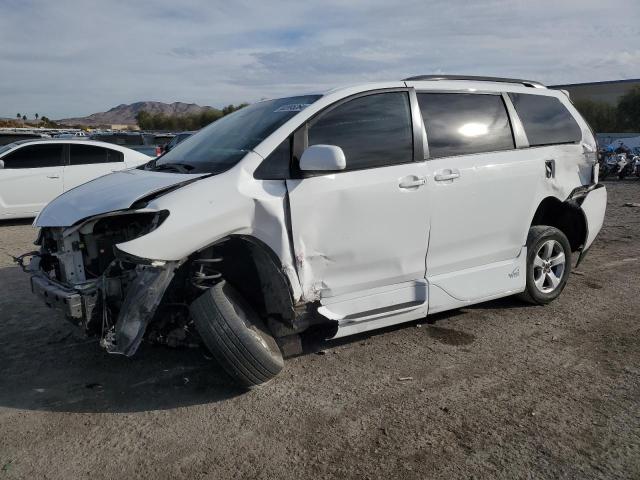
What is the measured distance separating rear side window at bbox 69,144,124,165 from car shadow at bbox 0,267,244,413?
6.54m

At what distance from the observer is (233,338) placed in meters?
3.43

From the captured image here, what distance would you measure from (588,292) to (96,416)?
16.0 ft

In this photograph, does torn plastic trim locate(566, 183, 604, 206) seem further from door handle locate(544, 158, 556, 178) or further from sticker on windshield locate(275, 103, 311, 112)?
sticker on windshield locate(275, 103, 311, 112)

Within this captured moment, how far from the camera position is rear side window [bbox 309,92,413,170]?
13.0 ft

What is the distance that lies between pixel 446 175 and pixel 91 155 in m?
8.66

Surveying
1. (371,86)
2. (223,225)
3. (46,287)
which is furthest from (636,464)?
(46,287)

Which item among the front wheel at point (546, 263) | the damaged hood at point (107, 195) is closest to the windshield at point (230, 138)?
the damaged hood at point (107, 195)

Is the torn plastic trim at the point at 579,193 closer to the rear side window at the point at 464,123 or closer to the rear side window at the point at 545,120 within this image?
the rear side window at the point at 545,120

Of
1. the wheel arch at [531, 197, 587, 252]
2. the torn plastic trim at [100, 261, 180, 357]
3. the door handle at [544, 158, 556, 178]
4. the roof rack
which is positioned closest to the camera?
the torn plastic trim at [100, 261, 180, 357]

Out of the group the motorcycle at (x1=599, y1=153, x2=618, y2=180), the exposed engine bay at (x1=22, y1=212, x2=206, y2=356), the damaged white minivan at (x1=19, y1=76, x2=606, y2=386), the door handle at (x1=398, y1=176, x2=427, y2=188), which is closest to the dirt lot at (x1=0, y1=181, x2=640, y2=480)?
the damaged white minivan at (x1=19, y1=76, x2=606, y2=386)

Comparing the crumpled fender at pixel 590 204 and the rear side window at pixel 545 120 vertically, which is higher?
the rear side window at pixel 545 120

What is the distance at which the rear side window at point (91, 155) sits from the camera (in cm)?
1065

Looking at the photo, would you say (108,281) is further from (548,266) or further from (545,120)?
(545,120)

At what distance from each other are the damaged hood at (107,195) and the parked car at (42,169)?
6.43m
